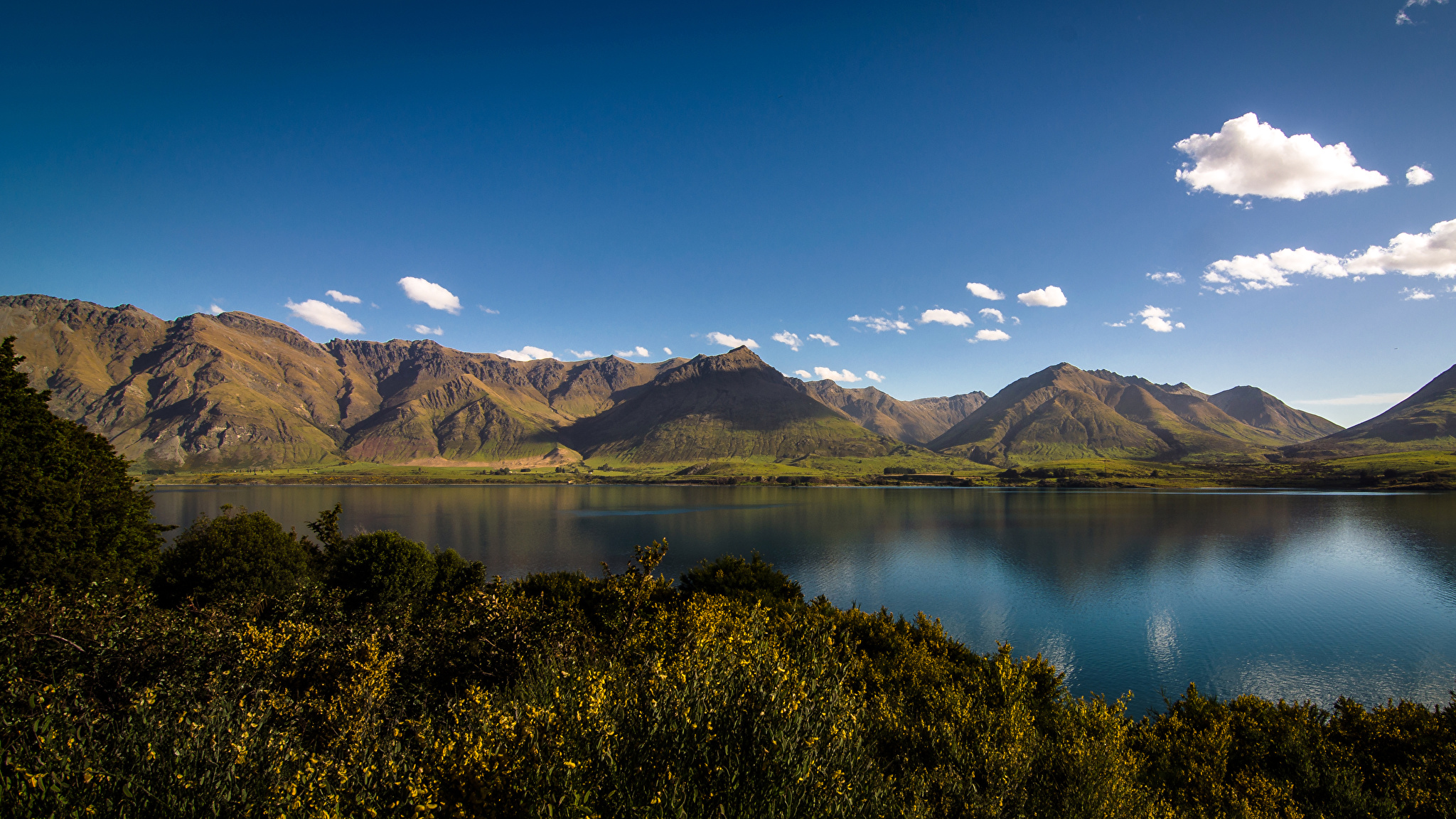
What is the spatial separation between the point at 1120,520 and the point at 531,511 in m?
137

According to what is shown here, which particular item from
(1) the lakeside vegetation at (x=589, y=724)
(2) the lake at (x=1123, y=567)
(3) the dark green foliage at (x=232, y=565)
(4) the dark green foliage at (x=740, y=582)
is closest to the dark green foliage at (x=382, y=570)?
(3) the dark green foliage at (x=232, y=565)

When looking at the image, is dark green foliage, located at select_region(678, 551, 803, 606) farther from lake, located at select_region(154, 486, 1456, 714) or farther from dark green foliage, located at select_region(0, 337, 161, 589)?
dark green foliage, located at select_region(0, 337, 161, 589)

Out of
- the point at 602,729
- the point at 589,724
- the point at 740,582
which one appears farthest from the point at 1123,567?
the point at 602,729

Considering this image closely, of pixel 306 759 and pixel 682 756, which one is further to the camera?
pixel 306 759

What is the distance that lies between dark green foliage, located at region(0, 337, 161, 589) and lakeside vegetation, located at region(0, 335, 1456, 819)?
0.24 meters

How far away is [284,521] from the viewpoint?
423ft

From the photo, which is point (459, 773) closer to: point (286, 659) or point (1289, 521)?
point (286, 659)

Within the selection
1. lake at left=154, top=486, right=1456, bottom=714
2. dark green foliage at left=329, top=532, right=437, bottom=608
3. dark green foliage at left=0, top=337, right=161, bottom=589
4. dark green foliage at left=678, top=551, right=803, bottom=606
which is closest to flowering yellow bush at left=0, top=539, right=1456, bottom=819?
dark green foliage at left=678, top=551, right=803, bottom=606

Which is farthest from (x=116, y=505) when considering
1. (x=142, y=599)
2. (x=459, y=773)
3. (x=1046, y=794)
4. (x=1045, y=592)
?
(x=1045, y=592)

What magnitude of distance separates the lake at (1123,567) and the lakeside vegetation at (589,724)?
22030 mm

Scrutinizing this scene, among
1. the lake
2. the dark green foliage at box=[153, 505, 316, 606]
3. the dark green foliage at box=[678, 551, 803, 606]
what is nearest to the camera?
the dark green foliage at box=[678, 551, 803, 606]

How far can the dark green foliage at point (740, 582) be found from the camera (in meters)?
39.8

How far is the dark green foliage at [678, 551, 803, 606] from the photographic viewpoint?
130 feet

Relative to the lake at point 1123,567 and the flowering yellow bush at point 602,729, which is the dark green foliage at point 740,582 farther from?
the lake at point 1123,567
